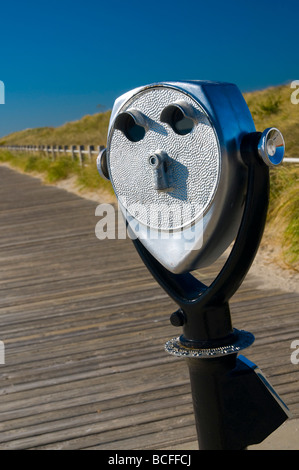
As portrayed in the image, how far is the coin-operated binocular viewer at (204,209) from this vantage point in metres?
1.38

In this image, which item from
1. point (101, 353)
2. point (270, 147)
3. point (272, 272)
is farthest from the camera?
point (272, 272)

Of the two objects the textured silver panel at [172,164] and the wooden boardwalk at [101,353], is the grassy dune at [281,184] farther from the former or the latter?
the textured silver panel at [172,164]

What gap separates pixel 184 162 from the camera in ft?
4.72

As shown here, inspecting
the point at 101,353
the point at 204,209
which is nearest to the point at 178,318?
the point at 204,209

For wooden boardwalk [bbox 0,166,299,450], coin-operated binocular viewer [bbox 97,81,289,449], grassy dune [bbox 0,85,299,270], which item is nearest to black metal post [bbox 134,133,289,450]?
coin-operated binocular viewer [bbox 97,81,289,449]

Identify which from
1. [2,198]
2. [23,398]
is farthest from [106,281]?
[2,198]

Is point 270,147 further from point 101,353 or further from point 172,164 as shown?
point 101,353

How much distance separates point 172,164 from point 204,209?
0.46 feet

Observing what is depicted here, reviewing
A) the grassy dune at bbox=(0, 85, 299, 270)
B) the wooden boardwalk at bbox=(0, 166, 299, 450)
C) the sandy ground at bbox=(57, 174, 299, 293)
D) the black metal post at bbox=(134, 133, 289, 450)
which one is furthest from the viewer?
the grassy dune at bbox=(0, 85, 299, 270)

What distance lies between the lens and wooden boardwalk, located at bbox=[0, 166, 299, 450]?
9.06 ft


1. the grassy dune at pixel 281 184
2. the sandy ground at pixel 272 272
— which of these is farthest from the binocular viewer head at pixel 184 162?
the grassy dune at pixel 281 184

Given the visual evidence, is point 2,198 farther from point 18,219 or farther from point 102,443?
point 102,443

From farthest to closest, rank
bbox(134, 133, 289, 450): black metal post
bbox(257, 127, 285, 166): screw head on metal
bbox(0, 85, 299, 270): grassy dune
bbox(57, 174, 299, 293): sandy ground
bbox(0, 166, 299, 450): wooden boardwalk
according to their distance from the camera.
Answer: bbox(0, 85, 299, 270): grassy dune, bbox(57, 174, 299, 293): sandy ground, bbox(0, 166, 299, 450): wooden boardwalk, bbox(134, 133, 289, 450): black metal post, bbox(257, 127, 285, 166): screw head on metal

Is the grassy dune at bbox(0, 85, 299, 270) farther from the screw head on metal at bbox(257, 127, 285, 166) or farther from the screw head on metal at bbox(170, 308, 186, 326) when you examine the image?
the screw head on metal at bbox(257, 127, 285, 166)
